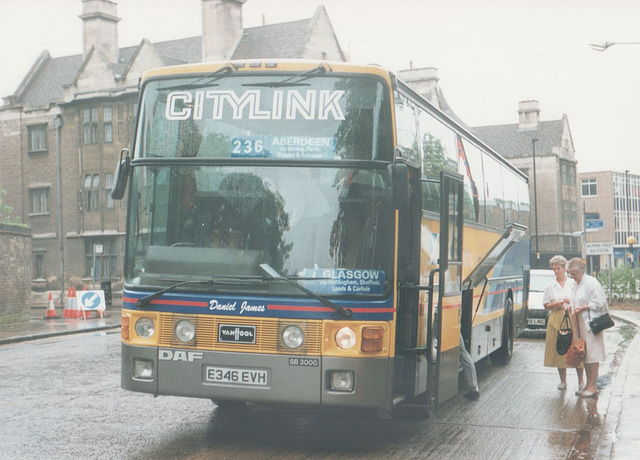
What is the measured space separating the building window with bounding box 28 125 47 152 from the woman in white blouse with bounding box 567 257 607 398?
1761 inches

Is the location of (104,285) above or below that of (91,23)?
below

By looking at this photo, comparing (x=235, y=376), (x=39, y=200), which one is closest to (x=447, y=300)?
(x=235, y=376)

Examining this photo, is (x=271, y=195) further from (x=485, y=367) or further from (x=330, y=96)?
(x=485, y=367)

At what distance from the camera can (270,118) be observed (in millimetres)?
8016

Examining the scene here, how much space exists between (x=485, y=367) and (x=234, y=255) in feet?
27.6

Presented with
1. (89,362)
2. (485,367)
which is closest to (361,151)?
(485,367)

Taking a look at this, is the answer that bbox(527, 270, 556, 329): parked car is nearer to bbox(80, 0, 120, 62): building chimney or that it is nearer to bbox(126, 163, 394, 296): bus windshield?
bbox(126, 163, 394, 296): bus windshield

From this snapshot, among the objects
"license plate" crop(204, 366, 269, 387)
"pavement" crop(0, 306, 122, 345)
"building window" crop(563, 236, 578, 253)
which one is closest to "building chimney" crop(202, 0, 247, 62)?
"pavement" crop(0, 306, 122, 345)

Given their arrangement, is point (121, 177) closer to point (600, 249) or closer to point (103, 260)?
point (600, 249)

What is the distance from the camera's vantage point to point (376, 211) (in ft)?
25.5

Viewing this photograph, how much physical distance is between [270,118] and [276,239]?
1098mm

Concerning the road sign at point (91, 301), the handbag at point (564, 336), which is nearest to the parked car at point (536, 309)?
the handbag at point (564, 336)

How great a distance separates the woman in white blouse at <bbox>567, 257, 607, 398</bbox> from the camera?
11.2 metres

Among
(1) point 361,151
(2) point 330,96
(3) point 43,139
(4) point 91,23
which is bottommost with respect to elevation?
(1) point 361,151
